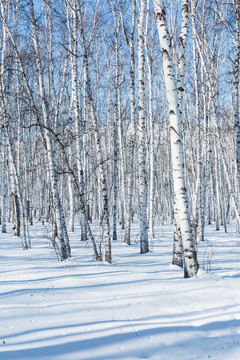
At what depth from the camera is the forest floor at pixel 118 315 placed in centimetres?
255

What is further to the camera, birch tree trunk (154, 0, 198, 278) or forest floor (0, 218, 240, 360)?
birch tree trunk (154, 0, 198, 278)

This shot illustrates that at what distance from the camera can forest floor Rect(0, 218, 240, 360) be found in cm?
255

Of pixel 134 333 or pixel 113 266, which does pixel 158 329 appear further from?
pixel 113 266

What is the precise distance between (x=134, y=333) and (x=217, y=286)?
2.07m

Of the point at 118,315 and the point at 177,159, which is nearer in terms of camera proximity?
the point at 118,315

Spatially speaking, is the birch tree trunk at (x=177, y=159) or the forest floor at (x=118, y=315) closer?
the forest floor at (x=118, y=315)

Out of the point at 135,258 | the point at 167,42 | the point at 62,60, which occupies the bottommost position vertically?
the point at 135,258

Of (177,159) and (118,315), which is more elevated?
(177,159)

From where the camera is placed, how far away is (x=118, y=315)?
3283mm

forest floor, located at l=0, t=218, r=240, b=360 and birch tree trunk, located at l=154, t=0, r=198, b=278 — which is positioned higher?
birch tree trunk, located at l=154, t=0, r=198, b=278

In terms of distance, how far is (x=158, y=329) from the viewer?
116 inches

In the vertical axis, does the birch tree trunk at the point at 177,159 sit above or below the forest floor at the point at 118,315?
above

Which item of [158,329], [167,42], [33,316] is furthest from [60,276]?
[167,42]

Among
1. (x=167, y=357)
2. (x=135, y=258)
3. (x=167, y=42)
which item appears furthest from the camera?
(x=135, y=258)
